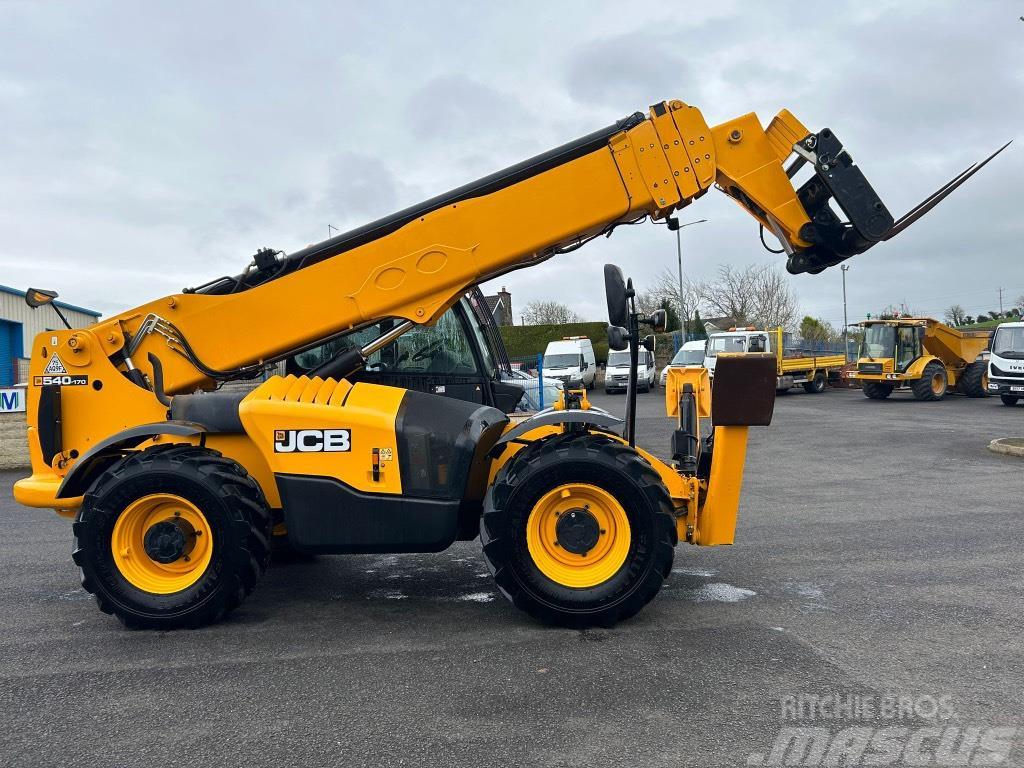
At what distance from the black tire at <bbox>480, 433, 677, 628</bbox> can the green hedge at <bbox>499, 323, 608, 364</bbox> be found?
43.0m

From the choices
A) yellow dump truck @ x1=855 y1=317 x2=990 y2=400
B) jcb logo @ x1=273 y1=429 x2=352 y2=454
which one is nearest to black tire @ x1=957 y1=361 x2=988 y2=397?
yellow dump truck @ x1=855 y1=317 x2=990 y2=400

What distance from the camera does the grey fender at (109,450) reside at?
529 centimetres

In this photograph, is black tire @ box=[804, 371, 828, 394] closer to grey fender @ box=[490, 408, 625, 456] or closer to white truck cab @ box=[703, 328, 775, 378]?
white truck cab @ box=[703, 328, 775, 378]

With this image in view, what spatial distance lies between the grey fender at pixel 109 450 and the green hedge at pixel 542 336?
42.6 meters

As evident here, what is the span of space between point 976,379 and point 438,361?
1064 inches

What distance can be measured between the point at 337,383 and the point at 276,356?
2.23ft

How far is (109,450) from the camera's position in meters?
5.51

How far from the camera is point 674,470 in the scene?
18.4 feet

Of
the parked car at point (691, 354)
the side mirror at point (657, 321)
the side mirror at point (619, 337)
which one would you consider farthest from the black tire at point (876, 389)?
the side mirror at point (619, 337)

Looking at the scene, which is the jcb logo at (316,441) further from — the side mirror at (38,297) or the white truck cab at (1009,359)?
the white truck cab at (1009,359)

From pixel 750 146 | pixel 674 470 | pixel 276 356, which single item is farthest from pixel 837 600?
pixel 276 356

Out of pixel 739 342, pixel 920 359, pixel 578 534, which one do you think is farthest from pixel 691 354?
pixel 578 534

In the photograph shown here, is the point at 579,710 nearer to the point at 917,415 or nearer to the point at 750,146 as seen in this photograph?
the point at 750,146

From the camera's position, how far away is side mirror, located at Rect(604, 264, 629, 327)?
524 centimetres
